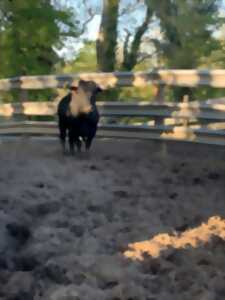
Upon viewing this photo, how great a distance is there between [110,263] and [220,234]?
4.35 ft

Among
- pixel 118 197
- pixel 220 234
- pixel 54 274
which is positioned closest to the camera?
pixel 54 274

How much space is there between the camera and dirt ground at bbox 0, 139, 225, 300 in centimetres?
448

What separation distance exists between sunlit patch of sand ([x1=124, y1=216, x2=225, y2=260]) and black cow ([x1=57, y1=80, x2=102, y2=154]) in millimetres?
4362

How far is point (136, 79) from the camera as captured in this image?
1108 cm

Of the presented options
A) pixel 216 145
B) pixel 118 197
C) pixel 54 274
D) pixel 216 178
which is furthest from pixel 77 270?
pixel 216 145

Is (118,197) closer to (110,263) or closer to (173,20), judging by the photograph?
(110,263)

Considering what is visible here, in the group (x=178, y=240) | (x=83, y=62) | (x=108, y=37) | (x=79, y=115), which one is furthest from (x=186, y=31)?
(x=178, y=240)

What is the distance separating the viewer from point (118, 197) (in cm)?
712

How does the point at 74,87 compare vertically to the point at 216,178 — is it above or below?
above

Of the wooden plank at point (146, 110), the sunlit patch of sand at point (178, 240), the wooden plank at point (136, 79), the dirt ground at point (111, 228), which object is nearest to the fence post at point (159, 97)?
the wooden plank at point (146, 110)

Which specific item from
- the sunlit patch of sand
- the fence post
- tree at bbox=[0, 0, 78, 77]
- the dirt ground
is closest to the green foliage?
tree at bbox=[0, 0, 78, 77]

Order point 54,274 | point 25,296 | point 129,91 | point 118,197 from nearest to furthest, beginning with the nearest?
point 25,296, point 54,274, point 118,197, point 129,91

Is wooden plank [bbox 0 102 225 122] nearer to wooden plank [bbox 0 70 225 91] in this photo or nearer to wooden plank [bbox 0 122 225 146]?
wooden plank [bbox 0 122 225 146]

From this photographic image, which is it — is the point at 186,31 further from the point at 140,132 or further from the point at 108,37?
the point at 140,132
